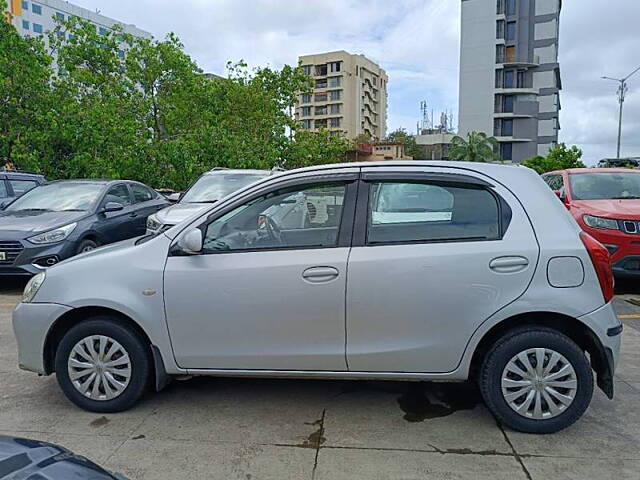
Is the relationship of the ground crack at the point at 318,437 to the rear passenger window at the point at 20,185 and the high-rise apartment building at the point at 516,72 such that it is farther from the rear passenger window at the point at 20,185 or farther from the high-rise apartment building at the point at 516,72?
the high-rise apartment building at the point at 516,72

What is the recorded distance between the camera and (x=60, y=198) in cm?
843

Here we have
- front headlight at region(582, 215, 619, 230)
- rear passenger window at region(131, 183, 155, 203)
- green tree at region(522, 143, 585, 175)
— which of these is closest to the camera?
front headlight at region(582, 215, 619, 230)

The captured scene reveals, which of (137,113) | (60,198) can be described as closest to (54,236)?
(60,198)

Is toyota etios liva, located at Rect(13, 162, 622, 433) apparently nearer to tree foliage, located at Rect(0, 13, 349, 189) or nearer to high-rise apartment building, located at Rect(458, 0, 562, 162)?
tree foliage, located at Rect(0, 13, 349, 189)

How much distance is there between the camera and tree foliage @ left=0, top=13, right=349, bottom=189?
16391 mm

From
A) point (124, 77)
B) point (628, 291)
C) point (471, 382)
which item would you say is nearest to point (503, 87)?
point (124, 77)

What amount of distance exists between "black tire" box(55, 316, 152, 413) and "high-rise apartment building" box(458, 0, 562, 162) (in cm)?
6199

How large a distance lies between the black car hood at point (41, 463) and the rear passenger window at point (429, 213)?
6.80ft

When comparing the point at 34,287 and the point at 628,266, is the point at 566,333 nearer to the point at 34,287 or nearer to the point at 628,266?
the point at 34,287

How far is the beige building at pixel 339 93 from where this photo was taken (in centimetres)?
8556

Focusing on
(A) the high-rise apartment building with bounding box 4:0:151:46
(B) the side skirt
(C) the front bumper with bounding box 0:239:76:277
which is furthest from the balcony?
(B) the side skirt

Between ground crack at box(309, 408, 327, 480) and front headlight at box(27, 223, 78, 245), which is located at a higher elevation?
front headlight at box(27, 223, 78, 245)

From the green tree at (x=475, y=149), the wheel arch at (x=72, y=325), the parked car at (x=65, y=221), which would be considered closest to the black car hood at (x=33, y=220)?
the parked car at (x=65, y=221)

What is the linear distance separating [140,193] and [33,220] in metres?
2.89
